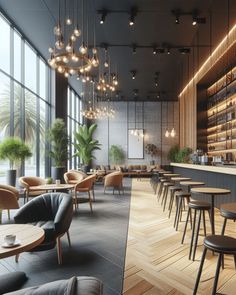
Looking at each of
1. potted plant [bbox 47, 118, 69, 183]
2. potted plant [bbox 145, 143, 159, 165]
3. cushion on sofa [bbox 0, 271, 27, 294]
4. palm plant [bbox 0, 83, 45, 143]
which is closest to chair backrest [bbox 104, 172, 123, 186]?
potted plant [bbox 47, 118, 69, 183]

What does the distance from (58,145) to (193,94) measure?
6020mm

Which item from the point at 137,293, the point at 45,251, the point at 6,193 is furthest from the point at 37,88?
the point at 137,293

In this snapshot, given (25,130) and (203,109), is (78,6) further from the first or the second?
(203,109)

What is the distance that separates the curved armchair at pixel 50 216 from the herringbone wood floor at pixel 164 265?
0.87 meters

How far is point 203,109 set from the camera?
10.3 meters

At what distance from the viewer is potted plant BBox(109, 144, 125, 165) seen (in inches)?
586

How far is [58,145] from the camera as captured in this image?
7957mm

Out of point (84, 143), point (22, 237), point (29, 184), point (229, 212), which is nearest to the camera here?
point (22, 237)

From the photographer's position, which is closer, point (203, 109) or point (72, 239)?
point (72, 239)

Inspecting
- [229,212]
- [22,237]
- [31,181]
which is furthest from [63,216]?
[31,181]

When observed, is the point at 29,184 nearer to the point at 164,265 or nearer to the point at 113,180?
the point at 113,180

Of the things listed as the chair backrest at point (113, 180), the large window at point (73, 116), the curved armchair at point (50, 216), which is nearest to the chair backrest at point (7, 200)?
the curved armchair at point (50, 216)

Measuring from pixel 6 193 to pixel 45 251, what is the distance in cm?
157

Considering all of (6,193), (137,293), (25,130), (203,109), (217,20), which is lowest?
(137,293)
